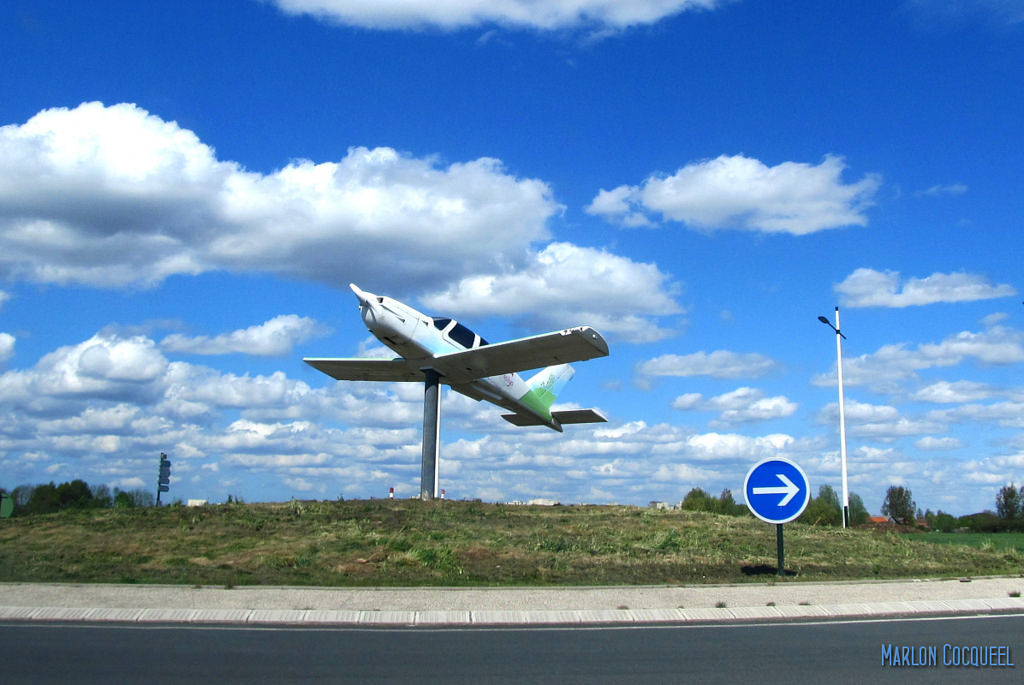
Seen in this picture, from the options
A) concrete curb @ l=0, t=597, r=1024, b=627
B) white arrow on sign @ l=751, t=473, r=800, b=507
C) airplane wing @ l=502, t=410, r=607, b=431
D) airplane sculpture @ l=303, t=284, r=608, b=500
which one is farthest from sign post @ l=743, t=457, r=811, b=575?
airplane wing @ l=502, t=410, r=607, b=431

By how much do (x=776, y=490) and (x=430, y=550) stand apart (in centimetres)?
594

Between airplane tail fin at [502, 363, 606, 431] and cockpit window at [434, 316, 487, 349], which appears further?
airplane tail fin at [502, 363, 606, 431]

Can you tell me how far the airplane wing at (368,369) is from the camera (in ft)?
103

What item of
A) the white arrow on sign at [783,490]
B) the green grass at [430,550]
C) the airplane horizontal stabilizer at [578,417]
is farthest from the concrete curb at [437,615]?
the airplane horizontal stabilizer at [578,417]

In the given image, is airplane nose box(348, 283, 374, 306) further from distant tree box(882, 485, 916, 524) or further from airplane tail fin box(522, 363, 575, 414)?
distant tree box(882, 485, 916, 524)

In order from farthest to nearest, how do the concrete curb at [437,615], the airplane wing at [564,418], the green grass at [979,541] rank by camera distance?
the airplane wing at [564,418] → the green grass at [979,541] → the concrete curb at [437,615]

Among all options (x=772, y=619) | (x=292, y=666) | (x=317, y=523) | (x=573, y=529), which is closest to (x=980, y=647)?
(x=772, y=619)

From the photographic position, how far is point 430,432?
29031 millimetres

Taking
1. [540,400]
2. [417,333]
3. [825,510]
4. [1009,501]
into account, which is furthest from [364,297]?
[1009,501]

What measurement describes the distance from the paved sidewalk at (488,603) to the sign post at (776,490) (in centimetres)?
108

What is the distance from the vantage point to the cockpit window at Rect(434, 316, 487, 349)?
29.1m

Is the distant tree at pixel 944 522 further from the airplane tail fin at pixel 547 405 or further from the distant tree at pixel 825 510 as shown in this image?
the airplane tail fin at pixel 547 405

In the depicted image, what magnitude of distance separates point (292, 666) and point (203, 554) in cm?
865

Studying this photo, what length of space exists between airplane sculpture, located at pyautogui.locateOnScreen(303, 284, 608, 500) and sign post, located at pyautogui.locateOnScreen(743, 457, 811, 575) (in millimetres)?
12809
